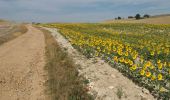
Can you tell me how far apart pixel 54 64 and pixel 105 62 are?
2590mm

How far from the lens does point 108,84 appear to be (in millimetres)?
11914

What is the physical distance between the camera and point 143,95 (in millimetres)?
10594

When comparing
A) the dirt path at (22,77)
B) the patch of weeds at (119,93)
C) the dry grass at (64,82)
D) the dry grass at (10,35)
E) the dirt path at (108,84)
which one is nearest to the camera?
the patch of weeds at (119,93)

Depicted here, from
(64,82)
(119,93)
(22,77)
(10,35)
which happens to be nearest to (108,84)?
(119,93)

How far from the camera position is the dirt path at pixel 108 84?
418 inches

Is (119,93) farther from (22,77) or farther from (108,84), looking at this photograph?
(22,77)

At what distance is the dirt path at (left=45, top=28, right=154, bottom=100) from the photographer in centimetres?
1061

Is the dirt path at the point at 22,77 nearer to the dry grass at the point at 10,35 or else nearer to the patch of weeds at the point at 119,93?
the patch of weeds at the point at 119,93

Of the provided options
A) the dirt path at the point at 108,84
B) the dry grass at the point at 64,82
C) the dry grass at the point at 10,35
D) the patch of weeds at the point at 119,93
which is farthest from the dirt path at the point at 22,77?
the dry grass at the point at 10,35

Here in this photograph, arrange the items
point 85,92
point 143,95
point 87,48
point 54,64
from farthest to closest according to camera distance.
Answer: point 87,48 → point 54,64 → point 85,92 → point 143,95

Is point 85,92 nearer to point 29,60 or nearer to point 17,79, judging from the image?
point 17,79

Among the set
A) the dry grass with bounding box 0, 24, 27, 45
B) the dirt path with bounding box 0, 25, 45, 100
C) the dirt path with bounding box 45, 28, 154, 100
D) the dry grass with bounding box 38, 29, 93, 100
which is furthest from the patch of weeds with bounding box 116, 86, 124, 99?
the dry grass with bounding box 0, 24, 27, 45

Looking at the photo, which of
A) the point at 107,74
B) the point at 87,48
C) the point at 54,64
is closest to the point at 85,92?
the point at 107,74

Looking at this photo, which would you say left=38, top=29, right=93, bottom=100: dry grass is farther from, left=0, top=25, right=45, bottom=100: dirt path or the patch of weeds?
the patch of weeds
